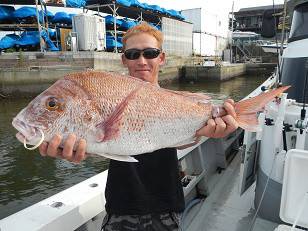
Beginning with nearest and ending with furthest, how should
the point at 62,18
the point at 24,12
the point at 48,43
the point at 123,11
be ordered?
the point at 48,43
the point at 24,12
the point at 62,18
the point at 123,11

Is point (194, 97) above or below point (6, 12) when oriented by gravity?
below

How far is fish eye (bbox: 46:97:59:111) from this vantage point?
177 cm

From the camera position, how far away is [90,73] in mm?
1874

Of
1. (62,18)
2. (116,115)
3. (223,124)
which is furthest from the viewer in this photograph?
(62,18)

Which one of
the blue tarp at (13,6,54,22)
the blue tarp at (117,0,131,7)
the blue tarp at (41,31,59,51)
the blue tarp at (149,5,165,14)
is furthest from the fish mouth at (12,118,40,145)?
the blue tarp at (149,5,165,14)

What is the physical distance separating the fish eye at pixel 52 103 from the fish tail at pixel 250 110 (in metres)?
1.05

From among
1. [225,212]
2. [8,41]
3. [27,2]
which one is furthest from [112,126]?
[27,2]

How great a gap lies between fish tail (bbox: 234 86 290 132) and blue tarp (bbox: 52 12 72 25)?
986 inches

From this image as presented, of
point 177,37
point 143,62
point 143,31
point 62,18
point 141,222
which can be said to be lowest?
point 141,222

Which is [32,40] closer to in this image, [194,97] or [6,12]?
[6,12]

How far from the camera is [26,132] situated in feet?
5.57

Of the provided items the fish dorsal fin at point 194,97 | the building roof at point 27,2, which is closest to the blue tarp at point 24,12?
the building roof at point 27,2

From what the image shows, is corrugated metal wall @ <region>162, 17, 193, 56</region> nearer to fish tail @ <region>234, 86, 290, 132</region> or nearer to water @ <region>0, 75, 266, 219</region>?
water @ <region>0, 75, 266, 219</region>

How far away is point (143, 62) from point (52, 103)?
2.32 ft
